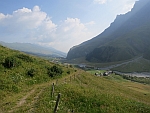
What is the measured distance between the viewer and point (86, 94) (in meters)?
29.8

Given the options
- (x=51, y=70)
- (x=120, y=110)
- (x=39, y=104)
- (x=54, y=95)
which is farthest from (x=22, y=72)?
(x=120, y=110)

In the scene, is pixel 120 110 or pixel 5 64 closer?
pixel 120 110

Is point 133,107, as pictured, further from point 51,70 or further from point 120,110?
point 51,70

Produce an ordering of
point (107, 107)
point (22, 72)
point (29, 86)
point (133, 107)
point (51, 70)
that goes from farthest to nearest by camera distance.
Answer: point (51, 70) → point (22, 72) → point (29, 86) → point (133, 107) → point (107, 107)

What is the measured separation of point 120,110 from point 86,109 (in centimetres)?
530

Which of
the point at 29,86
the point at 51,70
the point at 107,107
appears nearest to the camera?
the point at 107,107

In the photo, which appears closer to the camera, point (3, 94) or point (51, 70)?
point (3, 94)

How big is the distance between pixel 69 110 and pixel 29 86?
1601 centimetres

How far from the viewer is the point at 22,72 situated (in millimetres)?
41875

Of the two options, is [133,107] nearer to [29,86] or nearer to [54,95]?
[54,95]

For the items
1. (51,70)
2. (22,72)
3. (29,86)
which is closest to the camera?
(29,86)

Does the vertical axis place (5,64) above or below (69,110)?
above

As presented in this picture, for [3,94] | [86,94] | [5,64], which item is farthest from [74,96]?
[5,64]

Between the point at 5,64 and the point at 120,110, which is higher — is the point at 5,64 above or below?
above
